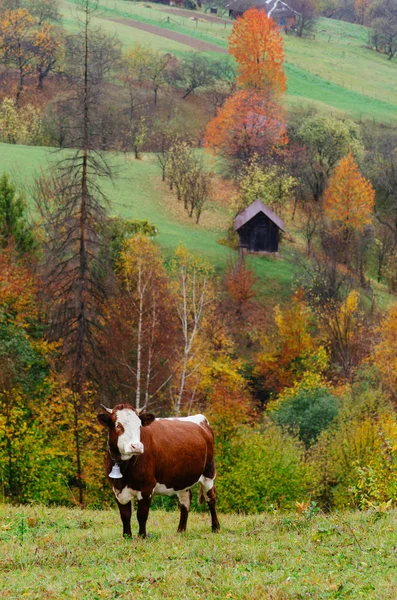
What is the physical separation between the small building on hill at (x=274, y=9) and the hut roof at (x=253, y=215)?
83.6 metres

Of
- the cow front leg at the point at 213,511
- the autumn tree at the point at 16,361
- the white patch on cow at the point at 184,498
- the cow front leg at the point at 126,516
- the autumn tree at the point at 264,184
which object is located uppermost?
the cow front leg at the point at 126,516

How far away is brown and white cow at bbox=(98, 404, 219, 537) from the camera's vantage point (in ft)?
42.5

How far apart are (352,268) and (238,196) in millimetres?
13725

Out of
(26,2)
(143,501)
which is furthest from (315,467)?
(26,2)

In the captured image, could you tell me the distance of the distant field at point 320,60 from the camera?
111312mm

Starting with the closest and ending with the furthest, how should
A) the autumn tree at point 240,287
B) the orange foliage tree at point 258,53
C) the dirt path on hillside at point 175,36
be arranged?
the autumn tree at point 240,287 → the orange foliage tree at point 258,53 → the dirt path on hillside at point 175,36

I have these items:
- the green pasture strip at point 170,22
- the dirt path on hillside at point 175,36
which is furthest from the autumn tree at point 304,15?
the dirt path on hillside at point 175,36

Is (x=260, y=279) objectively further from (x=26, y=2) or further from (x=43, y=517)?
(x=26, y=2)

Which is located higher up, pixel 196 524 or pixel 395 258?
pixel 196 524

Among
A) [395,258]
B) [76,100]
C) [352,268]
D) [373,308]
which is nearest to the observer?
[76,100]

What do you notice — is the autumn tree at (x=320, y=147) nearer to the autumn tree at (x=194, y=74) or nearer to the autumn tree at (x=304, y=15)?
the autumn tree at (x=194, y=74)

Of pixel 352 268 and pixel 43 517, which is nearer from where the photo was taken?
pixel 43 517

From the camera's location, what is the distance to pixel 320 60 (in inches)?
5226

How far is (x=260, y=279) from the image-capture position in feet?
204
